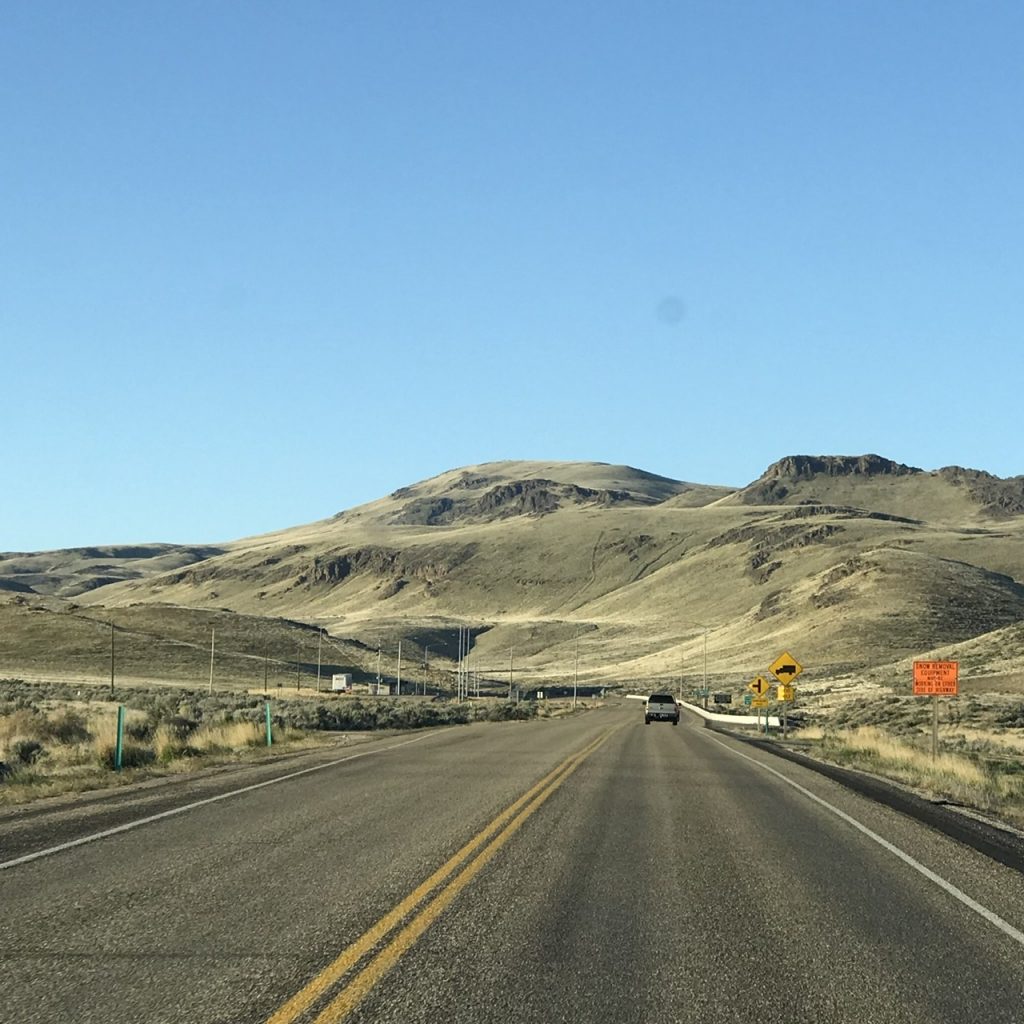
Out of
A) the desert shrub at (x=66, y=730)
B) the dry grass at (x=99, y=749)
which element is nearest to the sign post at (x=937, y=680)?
the dry grass at (x=99, y=749)

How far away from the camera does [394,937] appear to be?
818 cm

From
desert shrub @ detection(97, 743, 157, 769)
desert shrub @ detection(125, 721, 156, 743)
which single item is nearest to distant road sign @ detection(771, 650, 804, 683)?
desert shrub @ detection(125, 721, 156, 743)

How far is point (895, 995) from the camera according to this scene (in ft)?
23.4

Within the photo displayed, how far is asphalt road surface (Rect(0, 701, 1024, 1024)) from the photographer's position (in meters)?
6.81

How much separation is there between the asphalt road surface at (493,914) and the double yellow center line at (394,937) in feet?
0.10

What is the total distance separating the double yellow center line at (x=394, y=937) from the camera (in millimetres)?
6555

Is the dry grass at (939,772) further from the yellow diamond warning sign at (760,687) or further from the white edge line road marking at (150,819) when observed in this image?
the yellow diamond warning sign at (760,687)

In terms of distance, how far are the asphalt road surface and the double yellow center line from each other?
3 cm

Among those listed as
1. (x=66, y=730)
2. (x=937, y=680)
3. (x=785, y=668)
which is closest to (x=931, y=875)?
(x=937, y=680)

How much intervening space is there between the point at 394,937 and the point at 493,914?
3.58 feet

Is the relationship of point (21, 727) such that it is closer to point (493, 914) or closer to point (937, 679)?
point (937, 679)

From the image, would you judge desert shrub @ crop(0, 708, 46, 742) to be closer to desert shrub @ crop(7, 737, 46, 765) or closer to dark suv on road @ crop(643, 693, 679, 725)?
desert shrub @ crop(7, 737, 46, 765)

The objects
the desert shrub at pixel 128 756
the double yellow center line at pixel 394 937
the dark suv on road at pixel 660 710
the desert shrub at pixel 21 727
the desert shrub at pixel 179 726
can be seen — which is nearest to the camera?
the double yellow center line at pixel 394 937

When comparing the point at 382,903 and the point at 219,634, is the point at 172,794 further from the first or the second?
the point at 219,634
